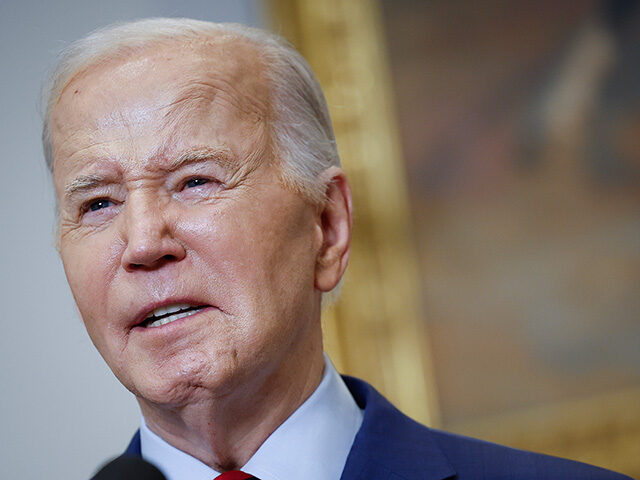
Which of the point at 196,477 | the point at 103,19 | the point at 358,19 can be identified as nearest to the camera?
the point at 196,477

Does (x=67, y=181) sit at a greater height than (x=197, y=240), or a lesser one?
greater

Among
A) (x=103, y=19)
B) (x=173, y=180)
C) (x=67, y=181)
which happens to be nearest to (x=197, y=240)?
(x=173, y=180)

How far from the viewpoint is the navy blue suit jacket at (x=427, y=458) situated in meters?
2.09

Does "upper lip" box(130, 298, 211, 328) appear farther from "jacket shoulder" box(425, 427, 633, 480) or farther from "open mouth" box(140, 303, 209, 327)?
"jacket shoulder" box(425, 427, 633, 480)

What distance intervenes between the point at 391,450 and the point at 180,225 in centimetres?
80

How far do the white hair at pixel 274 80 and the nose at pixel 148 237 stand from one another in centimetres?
37

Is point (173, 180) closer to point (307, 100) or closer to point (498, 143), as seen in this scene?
point (307, 100)

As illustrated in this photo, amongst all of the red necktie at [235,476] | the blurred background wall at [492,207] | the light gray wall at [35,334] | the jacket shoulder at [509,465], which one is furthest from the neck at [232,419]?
the blurred background wall at [492,207]

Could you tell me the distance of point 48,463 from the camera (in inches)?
146

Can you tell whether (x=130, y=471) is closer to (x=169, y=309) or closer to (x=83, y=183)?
(x=169, y=309)

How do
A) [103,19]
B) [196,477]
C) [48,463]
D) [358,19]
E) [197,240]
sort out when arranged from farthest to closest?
[358,19], [103,19], [48,463], [196,477], [197,240]

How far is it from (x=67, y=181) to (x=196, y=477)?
0.81 meters

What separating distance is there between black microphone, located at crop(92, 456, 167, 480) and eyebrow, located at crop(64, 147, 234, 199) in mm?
808

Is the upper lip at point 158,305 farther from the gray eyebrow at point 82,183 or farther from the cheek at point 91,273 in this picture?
the gray eyebrow at point 82,183
